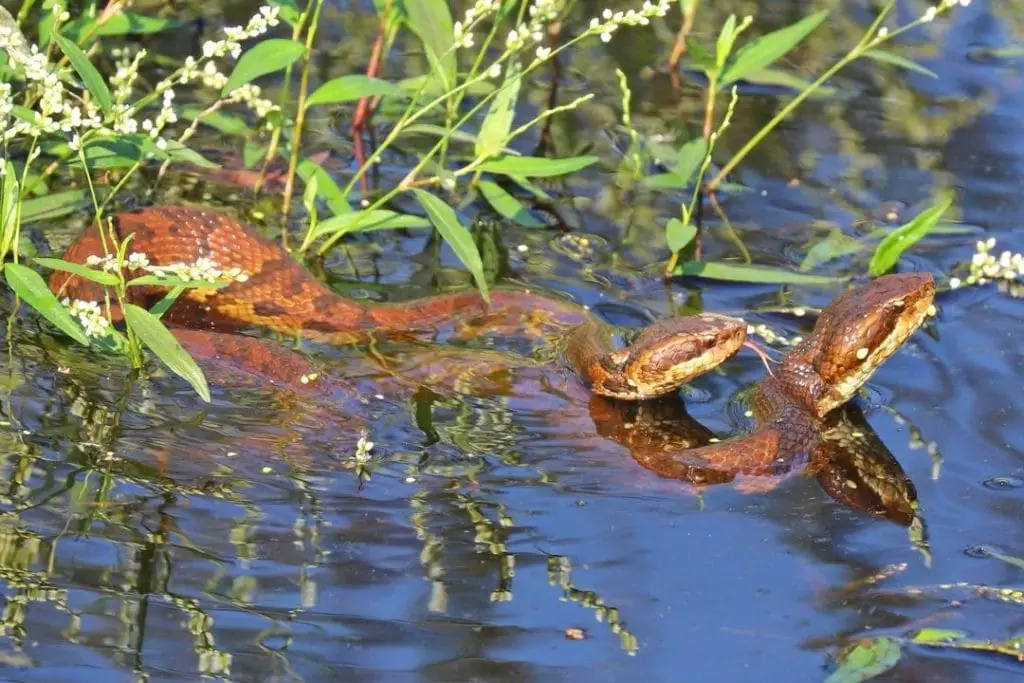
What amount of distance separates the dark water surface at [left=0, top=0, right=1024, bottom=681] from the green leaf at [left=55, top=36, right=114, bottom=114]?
30.7 inches

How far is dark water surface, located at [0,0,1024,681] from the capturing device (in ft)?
10.9

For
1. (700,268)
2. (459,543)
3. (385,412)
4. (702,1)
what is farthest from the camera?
(702,1)

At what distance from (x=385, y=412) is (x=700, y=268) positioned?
1.57 meters

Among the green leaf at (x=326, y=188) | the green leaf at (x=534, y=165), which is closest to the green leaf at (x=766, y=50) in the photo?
the green leaf at (x=534, y=165)

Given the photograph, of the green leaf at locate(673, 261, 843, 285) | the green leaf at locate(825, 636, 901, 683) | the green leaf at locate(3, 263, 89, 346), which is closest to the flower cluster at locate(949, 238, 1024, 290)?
the green leaf at locate(673, 261, 843, 285)

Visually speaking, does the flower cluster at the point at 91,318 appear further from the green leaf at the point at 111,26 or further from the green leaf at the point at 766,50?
the green leaf at the point at 766,50

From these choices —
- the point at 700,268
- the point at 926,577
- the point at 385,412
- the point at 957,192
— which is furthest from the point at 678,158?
the point at 926,577

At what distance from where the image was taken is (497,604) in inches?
138

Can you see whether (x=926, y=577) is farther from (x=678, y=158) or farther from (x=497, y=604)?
(x=678, y=158)

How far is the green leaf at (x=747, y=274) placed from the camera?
18.1ft

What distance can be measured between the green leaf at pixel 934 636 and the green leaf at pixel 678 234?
7.05 ft

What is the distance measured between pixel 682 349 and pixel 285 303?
1427mm

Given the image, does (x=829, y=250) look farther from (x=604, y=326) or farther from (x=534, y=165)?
(x=534, y=165)

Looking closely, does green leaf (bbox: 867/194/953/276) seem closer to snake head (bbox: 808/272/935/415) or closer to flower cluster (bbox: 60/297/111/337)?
snake head (bbox: 808/272/935/415)
